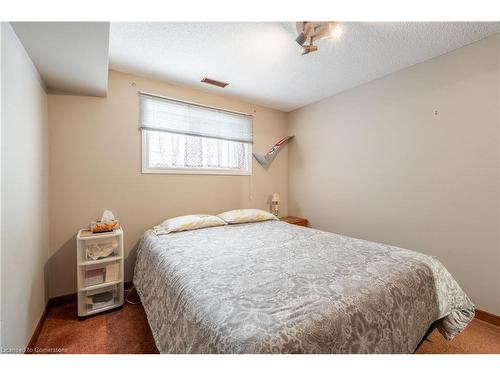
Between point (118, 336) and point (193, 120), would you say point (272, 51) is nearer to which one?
point (193, 120)

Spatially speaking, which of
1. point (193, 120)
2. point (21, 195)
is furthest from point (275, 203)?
point (21, 195)

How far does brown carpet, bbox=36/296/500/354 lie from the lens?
1.47m

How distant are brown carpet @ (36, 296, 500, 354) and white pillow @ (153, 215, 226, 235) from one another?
76 centimetres

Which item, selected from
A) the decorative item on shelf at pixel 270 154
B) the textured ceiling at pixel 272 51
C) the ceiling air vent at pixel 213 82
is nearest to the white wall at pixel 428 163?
the textured ceiling at pixel 272 51

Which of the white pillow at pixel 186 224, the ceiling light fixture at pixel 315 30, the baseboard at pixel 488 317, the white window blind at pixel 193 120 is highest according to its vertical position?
the ceiling light fixture at pixel 315 30

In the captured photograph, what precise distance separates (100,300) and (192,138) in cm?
196

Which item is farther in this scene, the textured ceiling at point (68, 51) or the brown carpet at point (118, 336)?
the brown carpet at point (118, 336)

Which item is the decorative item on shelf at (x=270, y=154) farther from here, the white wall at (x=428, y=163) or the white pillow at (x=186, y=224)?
the white pillow at (x=186, y=224)

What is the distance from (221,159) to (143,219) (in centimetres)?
125

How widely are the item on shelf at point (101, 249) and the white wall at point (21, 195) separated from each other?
0.34m

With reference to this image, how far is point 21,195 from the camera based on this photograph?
136 cm

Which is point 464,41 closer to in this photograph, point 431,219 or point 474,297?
point 431,219

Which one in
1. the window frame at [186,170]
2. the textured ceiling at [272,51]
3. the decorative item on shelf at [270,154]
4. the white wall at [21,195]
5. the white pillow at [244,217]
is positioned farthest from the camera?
the decorative item on shelf at [270,154]

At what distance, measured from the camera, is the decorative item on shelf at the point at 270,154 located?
332 centimetres
